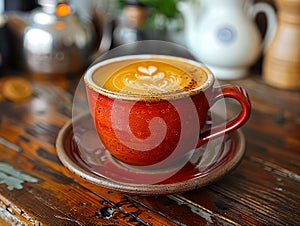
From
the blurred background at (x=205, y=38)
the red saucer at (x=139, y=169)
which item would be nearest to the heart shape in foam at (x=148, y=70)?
the red saucer at (x=139, y=169)

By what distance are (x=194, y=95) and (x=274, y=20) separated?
1.86ft

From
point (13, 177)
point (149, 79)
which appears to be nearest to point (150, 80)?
point (149, 79)

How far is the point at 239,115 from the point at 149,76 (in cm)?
13

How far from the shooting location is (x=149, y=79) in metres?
0.63

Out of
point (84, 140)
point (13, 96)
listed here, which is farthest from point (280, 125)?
point (13, 96)

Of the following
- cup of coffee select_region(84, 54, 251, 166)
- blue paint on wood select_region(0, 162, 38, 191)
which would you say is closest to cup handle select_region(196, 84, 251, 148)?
cup of coffee select_region(84, 54, 251, 166)

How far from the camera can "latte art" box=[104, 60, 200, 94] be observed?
1.97 feet

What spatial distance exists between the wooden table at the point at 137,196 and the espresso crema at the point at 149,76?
5.5 inches

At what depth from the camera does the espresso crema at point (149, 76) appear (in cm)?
60

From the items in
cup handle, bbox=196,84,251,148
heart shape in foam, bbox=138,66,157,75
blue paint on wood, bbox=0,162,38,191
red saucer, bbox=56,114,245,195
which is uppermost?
heart shape in foam, bbox=138,66,157,75

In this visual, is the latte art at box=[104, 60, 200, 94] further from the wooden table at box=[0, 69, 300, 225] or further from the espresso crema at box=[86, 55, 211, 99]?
the wooden table at box=[0, 69, 300, 225]

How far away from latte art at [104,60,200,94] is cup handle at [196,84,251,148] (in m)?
0.05

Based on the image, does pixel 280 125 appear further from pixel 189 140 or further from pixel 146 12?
pixel 146 12

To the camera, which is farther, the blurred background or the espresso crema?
the blurred background
